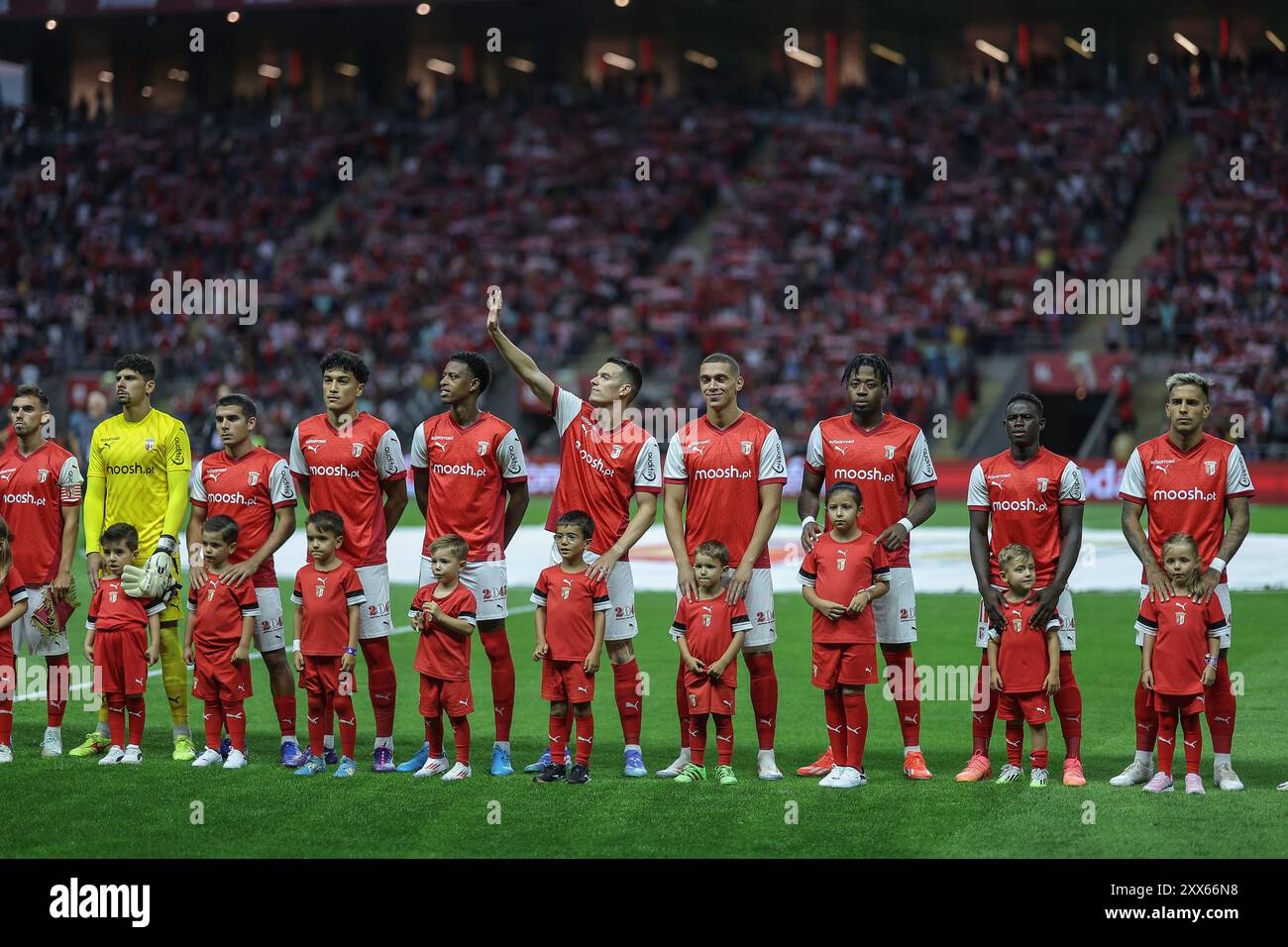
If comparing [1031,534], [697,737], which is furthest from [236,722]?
→ [1031,534]

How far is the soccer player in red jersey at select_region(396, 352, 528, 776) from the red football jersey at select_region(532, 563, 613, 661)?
1.37ft

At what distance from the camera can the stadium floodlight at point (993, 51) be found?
1674 inches

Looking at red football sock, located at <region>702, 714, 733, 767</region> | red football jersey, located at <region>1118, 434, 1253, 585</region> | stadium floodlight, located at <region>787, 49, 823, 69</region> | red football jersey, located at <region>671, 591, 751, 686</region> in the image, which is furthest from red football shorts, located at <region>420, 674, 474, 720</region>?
stadium floodlight, located at <region>787, 49, 823, 69</region>

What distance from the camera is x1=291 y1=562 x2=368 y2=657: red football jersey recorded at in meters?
9.22

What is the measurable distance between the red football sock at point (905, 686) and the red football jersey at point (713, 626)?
0.91m

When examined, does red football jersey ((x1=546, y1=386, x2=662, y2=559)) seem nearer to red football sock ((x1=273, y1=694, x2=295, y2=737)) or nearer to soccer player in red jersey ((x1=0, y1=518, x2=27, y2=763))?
red football sock ((x1=273, y1=694, x2=295, y2=737))

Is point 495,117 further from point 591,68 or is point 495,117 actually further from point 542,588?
point 542,588

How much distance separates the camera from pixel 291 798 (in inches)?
331

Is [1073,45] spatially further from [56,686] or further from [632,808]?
[632,808]

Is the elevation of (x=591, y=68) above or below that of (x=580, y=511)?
above

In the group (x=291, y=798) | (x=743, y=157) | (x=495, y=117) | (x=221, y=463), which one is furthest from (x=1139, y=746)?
(x=495, y=117)

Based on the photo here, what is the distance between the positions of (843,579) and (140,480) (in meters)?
4.50

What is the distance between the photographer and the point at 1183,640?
8.60 meters
